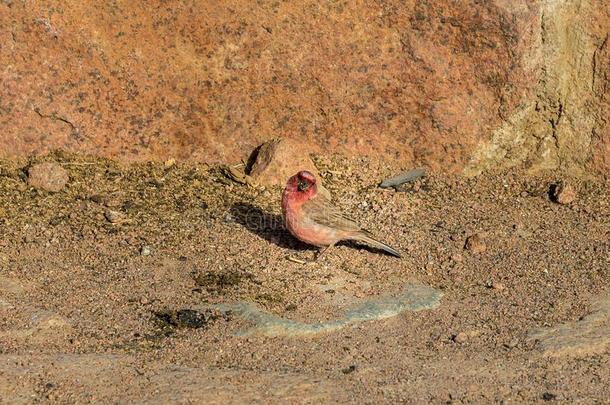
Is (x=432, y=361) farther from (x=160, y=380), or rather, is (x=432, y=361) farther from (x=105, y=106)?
(x=105, y=106)

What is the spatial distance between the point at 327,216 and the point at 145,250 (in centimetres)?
128

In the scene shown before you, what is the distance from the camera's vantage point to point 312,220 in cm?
743

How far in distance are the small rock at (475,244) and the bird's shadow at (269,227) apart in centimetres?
62

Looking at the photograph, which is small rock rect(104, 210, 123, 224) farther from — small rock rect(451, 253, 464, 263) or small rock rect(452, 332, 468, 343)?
small rock rect(452, 332, 468, 343)

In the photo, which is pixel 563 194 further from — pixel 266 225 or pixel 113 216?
pixel 113 216

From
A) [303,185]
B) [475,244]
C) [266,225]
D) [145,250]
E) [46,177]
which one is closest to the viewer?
[145,250]

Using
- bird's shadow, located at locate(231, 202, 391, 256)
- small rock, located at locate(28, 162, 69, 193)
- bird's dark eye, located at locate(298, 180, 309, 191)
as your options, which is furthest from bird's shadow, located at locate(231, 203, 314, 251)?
small rock, located at locate(28, 162, 69, 193)

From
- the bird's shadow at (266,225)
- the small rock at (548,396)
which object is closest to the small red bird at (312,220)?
the bird's shadow at (266,225)

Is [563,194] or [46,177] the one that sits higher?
[563,194]

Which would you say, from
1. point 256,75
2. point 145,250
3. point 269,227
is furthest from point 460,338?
point 256,75

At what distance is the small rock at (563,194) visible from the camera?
8305 millimetres

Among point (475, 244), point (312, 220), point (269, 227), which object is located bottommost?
point (269, 227)

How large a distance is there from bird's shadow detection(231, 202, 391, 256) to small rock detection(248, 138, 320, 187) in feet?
1.13

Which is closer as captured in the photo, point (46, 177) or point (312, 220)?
point (312, 220)
